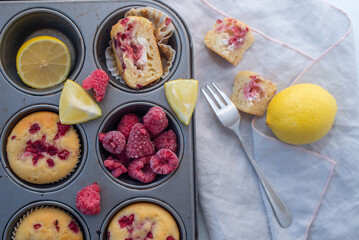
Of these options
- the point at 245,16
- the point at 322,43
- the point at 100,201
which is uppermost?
the point at 245,16

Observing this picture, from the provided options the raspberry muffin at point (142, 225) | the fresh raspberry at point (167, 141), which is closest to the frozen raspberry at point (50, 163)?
the raspberry muffin at point (142, 225)

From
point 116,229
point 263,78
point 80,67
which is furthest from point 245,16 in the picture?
point 116,229

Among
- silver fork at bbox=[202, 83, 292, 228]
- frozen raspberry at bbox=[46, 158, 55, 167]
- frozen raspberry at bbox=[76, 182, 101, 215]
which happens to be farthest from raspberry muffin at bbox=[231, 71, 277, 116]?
frozen raspberry at bbox=[46, 158, 55, 167]

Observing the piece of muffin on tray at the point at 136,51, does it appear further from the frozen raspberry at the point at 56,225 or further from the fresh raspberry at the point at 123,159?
the frozen raspberry at the point at 56,225

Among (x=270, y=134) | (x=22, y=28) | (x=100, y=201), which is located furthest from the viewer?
(x=270, y=134)

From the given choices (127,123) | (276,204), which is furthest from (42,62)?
(276,204)

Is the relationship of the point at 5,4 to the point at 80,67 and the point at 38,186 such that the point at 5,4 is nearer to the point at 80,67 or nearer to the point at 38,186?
the point at 80,67
